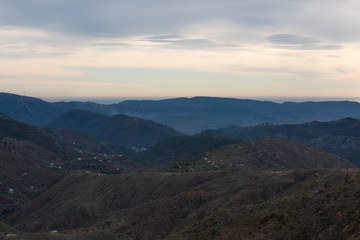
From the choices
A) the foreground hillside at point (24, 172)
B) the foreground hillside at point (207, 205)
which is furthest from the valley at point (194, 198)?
the foreground hillside at point (24, 172)

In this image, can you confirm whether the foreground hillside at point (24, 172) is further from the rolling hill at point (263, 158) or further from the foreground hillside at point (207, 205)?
the rolling hill at point (263, 158)

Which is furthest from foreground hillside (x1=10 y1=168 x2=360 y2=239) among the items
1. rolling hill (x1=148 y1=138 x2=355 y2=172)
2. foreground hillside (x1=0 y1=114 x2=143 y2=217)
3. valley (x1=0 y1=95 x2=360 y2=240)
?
rolling hill (x1=148 y1=138 x2=355 y2=172)

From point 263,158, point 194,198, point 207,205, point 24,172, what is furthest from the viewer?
point 24,172

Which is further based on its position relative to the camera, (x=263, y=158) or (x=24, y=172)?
(x=24, y=172)

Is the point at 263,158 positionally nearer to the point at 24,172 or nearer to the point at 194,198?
the point at 194,198

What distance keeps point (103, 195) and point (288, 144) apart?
Answer: 362ft

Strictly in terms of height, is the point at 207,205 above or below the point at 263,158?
above

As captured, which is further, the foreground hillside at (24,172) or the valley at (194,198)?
the foreground hillside at (24,172)

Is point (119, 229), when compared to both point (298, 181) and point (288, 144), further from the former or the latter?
point (288, 144)

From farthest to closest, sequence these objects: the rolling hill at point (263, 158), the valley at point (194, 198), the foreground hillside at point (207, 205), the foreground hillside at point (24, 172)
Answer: the rolling hill at point (263, 158)
the foreground hillside at point (24, 172)
the valley at point (194, 198)
the foreground hillside at point (207, 205)

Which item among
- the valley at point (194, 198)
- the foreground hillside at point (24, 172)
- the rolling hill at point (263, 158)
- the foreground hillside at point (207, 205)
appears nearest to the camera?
the foreground hillside at point (207, 205)

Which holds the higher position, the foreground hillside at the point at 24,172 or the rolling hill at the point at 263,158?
the rolling hill at the point at 263,158

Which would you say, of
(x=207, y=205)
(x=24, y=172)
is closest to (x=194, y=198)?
(x=207, y=205)

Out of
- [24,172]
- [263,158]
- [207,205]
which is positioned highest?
[207,205]
